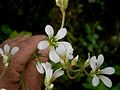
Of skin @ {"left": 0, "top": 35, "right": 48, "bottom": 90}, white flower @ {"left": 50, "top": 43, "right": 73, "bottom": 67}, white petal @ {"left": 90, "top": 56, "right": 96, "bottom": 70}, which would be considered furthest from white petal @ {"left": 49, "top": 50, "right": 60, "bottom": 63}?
skin @ {"left": 0, "top": 35, "right": 48, "bottom": 90}

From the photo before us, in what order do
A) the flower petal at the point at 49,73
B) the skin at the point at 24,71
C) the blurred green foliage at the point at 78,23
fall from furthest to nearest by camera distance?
the blurred green foliage at the point at 78,23, the skin at the point at 24,71, the flower petal at the point at 49,73

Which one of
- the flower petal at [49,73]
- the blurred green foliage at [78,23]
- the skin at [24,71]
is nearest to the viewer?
the flower petal at [49,73]

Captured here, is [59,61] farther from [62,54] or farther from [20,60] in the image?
[20,60]

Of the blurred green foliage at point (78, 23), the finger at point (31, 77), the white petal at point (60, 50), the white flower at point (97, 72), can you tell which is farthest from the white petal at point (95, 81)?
the blurred green foliage at point (78, 23)

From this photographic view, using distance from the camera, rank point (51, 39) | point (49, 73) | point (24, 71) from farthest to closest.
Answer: point (24, 71) → point (51, 39) → point (49, 73)

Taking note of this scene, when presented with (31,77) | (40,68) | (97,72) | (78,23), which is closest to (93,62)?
(97,72)

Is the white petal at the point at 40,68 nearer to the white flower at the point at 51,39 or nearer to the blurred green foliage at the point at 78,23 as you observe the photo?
the white flower at the point at 51,39
